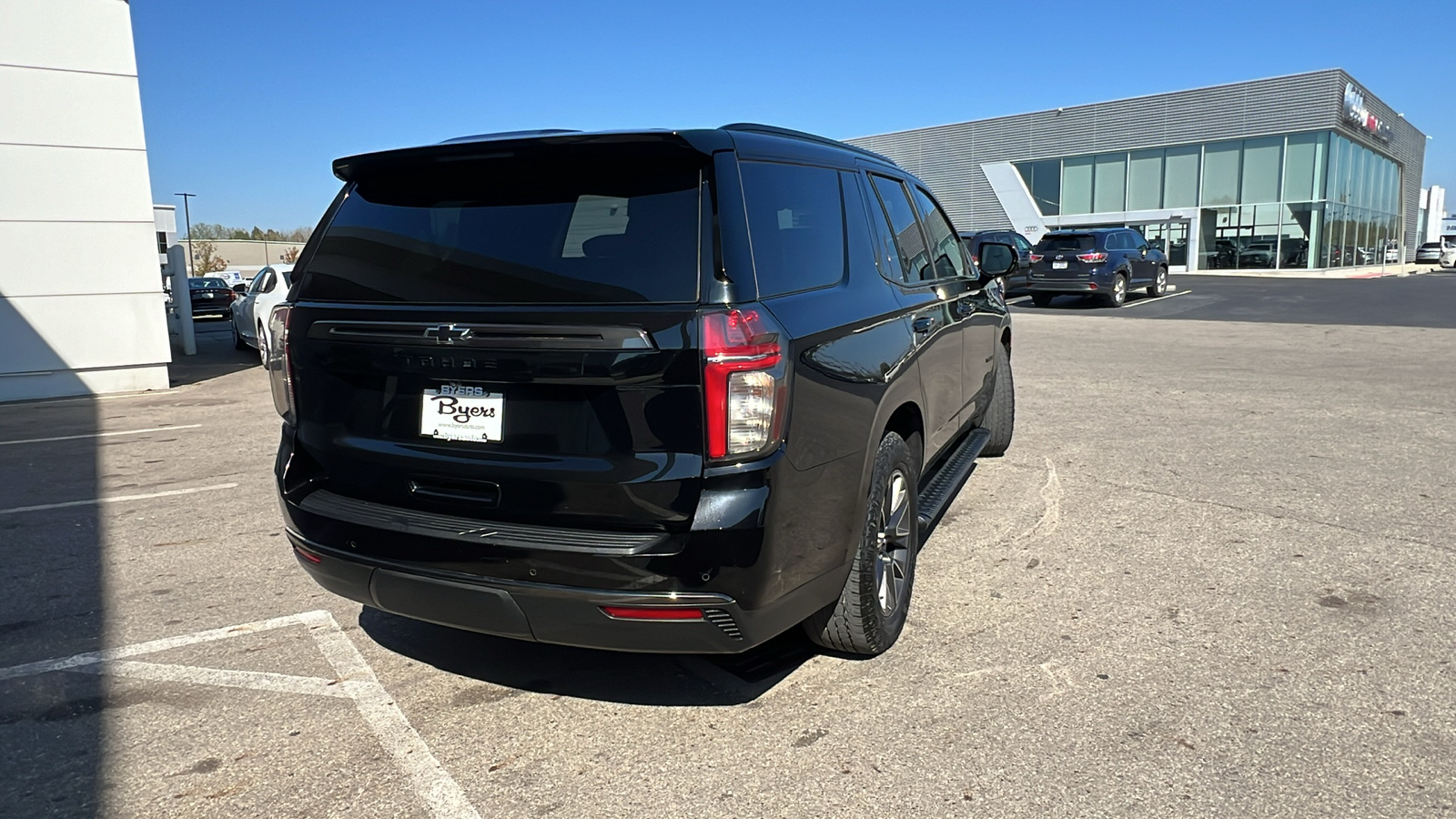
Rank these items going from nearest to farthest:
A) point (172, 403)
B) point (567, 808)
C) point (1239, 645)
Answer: point (567, 808) → point (1239, 645) → point (172, 403)

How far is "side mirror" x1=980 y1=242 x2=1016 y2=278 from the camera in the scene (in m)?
5.62

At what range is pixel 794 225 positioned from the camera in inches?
129

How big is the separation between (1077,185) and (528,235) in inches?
1846

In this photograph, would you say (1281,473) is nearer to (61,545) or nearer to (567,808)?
(567,808)

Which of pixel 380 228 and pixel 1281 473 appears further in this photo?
pixel 1281 473

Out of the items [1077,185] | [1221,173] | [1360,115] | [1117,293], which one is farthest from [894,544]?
[1360,115]

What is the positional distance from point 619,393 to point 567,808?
1163 mm

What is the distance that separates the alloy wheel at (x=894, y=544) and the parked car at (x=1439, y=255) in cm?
6496

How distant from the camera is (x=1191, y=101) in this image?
135 ft

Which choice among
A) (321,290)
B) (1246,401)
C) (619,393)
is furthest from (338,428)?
(1246,401)

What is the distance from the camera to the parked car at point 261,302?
14758 millimetres

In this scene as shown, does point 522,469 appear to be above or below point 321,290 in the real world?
below

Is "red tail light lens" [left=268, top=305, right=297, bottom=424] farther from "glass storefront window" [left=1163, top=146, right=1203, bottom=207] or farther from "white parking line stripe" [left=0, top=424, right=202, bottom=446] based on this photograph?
"glass storefront window" [left=1163, top=146, right=1203, bottom=207]

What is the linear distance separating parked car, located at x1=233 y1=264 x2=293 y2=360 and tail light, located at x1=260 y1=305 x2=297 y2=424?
11.3 m
